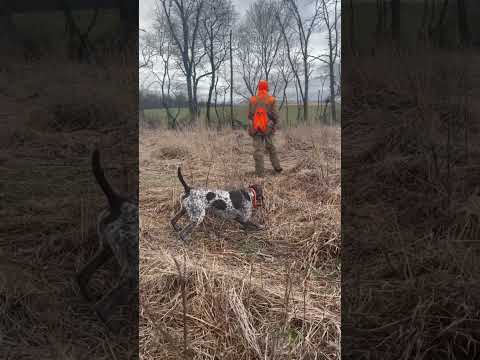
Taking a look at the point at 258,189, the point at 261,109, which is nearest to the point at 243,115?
the point at 261,109

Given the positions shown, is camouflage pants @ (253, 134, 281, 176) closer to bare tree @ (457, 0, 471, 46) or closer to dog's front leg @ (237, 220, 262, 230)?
dog's front leg @ (237, 220, 262, 230)

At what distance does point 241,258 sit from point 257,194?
0.20 meters

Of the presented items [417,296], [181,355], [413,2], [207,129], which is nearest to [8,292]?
[181,355]

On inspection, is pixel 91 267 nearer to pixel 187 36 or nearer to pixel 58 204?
pixel 58 204

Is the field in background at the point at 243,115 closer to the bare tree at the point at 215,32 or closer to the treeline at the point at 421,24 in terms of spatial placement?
the bare tree at the point at 215,32

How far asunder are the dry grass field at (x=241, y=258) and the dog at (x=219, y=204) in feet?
0.08

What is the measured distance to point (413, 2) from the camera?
1.79m

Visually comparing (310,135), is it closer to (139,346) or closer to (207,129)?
(207,129)

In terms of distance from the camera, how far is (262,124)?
0.87m

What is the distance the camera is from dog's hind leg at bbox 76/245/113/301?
33.5 inches

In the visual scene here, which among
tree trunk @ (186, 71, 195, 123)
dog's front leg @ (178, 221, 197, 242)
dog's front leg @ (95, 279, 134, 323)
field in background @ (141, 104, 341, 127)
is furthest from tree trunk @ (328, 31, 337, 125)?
dog's front leg @ (95, 279, 134, 323)

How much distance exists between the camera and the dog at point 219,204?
2.83ft

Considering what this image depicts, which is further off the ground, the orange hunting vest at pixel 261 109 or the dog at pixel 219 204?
the orange hunting vest at pixel 261 109

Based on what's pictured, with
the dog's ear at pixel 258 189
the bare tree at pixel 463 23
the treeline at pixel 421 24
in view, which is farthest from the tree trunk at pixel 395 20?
the dog's ear at pixel 258 189
